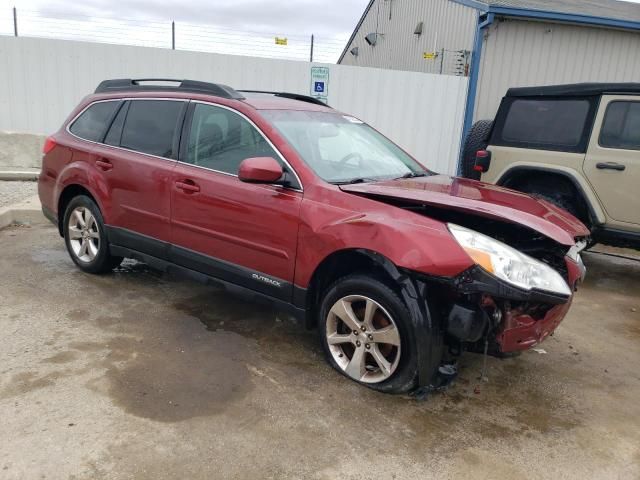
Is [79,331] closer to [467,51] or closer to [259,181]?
[259,181]

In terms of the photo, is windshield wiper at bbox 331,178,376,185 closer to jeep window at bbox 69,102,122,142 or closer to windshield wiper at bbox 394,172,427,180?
windshield wiper at bbox 394,172,427,180

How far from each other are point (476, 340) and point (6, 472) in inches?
92.2

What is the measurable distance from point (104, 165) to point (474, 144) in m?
4.36

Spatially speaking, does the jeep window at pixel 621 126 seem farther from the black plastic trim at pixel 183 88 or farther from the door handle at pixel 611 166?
the black plastic trim at pixel 183 88

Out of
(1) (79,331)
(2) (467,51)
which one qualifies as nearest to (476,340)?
(1) (79,331)

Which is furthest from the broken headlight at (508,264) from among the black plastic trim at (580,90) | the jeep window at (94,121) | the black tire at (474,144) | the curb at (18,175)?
the curb at (18,175)

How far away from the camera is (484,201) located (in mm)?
3156

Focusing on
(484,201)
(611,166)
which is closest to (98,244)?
(484,201)

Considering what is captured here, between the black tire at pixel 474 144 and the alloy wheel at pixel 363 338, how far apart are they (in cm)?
388

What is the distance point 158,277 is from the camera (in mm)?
5062

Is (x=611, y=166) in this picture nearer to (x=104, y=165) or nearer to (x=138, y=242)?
(x=138, y=242)

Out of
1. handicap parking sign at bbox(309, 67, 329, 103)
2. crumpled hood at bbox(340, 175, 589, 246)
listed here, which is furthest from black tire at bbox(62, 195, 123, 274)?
handicap parking sign at bbox(309, 67, 329, 103)

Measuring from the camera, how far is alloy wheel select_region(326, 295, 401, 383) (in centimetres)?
306

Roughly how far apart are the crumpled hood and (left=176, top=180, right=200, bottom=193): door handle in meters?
1.17
